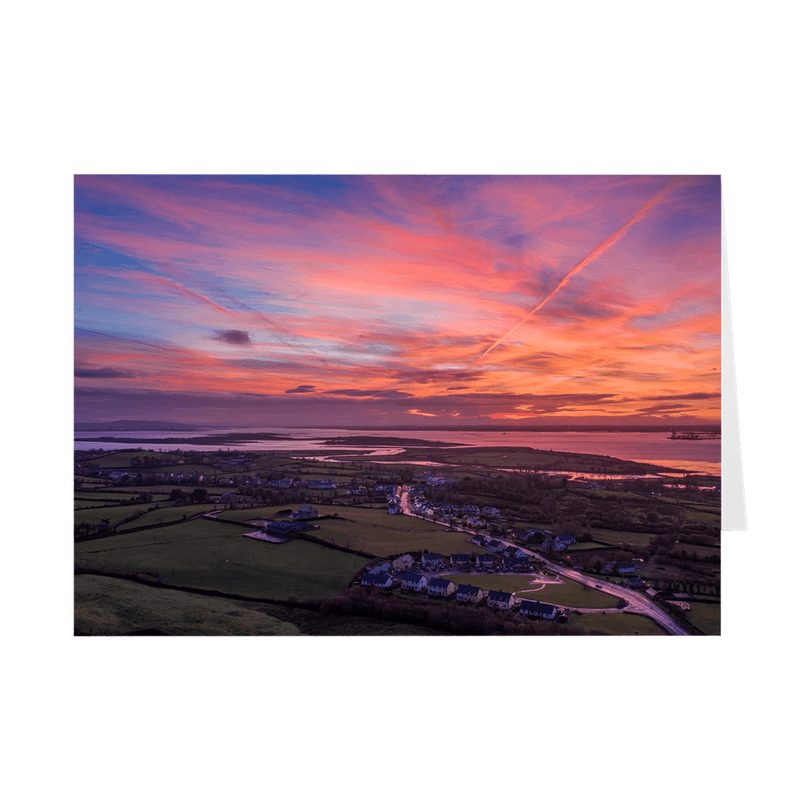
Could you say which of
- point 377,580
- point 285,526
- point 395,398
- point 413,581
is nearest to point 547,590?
point 413,581

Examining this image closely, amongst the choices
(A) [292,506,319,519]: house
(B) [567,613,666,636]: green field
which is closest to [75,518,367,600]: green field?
(A) [292,506,319,519]: house

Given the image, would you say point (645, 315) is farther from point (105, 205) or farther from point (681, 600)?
point (105, 205)

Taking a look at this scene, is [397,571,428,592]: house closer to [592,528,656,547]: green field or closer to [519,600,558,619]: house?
[519,600,558,619]: house

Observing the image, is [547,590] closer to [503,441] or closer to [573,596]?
[573,596]

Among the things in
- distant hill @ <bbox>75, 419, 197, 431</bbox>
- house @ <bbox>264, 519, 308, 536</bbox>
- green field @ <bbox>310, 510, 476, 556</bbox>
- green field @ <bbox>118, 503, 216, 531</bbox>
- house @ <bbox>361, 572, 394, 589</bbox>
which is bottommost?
house @ <bbox>361, 572, 394, 589</bbox>

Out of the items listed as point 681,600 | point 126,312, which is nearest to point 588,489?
point 681,600
